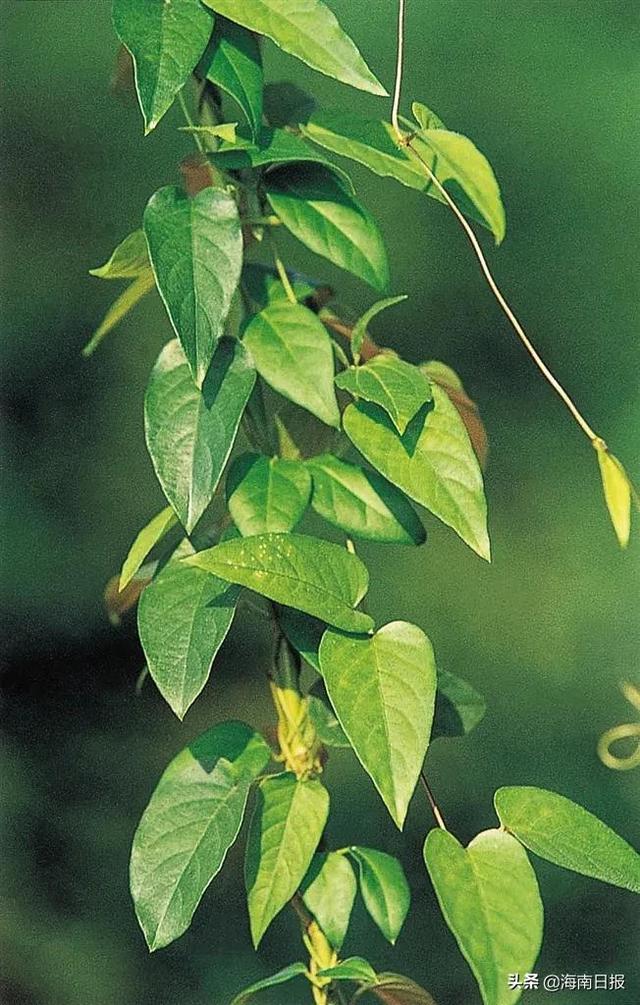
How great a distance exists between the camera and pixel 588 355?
1.09 m

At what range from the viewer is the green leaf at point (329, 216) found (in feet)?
1.21

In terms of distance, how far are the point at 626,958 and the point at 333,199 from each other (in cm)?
81

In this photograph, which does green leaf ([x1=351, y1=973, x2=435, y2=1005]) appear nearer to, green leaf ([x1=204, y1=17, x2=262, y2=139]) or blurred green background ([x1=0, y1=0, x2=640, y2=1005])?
green leaf ([x1=204, y1=17, x2=262, y2=139])

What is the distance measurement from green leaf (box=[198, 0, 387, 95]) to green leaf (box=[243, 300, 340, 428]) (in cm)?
7

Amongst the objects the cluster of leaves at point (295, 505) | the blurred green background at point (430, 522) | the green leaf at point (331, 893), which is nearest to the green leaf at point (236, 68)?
the cluster of leaves at point (295, 505)

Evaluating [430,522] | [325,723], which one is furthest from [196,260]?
[430,522]

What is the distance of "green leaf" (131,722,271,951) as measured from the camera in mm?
359

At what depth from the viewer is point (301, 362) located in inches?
14.2

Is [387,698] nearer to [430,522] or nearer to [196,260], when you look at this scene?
[196,260]

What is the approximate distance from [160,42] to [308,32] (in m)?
0.04

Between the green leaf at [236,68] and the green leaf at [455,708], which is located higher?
the green leaf at [236,68]

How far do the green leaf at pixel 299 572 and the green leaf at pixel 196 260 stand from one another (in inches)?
1.8

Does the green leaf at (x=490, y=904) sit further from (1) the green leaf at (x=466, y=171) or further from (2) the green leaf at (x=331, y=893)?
(1) the green leaf at (x=466, y=171)

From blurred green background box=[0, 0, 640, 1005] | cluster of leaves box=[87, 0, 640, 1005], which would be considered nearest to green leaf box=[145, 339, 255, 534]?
cluster of leaves box=[87, 0, 640, 1005]
